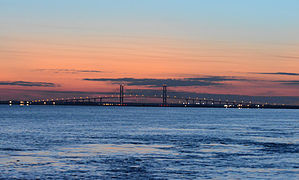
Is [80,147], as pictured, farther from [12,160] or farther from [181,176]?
[181,176]

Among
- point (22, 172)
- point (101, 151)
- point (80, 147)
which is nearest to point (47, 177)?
point (22, 172)

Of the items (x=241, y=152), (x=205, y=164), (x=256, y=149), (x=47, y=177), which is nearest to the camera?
(x=47, y=177)

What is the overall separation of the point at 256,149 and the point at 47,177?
18.5 metres

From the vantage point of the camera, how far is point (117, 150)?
3544 centimetres

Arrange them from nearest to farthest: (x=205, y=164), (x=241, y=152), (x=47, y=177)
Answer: (x=47, y=177), (x=205, y=164), (x=241, y=152)

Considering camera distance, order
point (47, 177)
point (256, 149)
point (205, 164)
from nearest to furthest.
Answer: point (47, 177), point (205, 164), point (256, 149)

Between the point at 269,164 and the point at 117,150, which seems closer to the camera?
the point at 269,164

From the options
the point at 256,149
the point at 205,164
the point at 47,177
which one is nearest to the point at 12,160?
the point at 47,177

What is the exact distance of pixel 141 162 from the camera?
2872 cm

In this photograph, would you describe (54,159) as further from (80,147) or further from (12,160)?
(80,147)

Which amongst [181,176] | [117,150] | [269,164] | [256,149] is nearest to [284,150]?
[256,149]

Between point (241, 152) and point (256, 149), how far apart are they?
2.69 m

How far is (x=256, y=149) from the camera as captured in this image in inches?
1451

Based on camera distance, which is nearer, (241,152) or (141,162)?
(141,162)
